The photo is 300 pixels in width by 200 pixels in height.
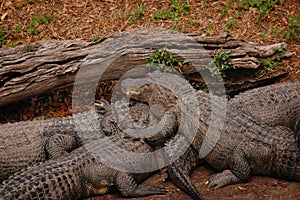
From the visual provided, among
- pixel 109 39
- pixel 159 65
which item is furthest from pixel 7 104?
pixel 159 65

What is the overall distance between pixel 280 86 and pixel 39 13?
500cm

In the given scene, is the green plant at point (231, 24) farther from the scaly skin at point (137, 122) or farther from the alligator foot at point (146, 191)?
the alligator foot at point (146, 191)

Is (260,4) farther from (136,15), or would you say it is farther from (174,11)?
(136,15)

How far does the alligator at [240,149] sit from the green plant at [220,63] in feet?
2.41

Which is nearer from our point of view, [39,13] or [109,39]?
[109,39]

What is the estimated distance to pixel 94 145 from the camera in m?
6.39

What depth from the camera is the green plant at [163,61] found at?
7.19 metres

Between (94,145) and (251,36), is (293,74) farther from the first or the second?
(94,145)

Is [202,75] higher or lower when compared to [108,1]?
lower

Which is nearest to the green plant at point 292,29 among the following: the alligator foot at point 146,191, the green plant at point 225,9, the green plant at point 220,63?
the green plant at point 225,9

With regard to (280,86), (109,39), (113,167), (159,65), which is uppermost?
(109,39)

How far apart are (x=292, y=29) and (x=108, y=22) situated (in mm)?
3509

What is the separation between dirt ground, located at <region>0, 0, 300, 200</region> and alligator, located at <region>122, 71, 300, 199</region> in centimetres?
190

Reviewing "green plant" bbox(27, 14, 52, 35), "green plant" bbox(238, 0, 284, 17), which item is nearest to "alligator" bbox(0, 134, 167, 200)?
"green plant" bbox(27, 14, 52, 35)
